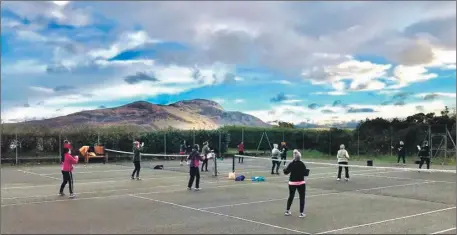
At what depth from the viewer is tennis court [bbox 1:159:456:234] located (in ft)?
34.6

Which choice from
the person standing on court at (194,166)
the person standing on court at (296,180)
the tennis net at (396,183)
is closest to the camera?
the person standing on court at (296,180)

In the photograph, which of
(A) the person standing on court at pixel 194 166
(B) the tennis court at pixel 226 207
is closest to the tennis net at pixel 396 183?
(B) the tennis court at pixel 226 207

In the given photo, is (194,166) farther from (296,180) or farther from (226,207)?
(296,180)

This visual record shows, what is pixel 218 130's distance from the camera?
151 feet

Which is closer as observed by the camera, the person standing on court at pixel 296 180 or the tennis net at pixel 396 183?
the person standing on court at pixel 296 180

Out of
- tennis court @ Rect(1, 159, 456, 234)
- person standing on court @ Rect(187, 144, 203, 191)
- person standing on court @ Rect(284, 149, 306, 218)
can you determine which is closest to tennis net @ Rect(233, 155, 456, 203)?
tennis court @ Rect(1, 159, 456, 234)

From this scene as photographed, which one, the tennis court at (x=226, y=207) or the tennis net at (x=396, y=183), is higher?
the tennis net at (x=396, y=183)

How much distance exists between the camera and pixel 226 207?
13.4m

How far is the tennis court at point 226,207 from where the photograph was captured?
34.6ft

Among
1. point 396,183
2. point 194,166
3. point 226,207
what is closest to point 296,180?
point 226,207

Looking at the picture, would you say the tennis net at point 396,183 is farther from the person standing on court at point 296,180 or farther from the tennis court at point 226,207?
the person standing on court at point 296,180

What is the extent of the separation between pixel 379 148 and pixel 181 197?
3273cm

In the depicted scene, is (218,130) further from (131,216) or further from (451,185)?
(131,216)

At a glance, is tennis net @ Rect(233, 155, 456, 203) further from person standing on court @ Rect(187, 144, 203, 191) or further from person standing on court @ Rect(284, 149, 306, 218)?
person standing on court @ Rect(284, 149, 306, 218)
